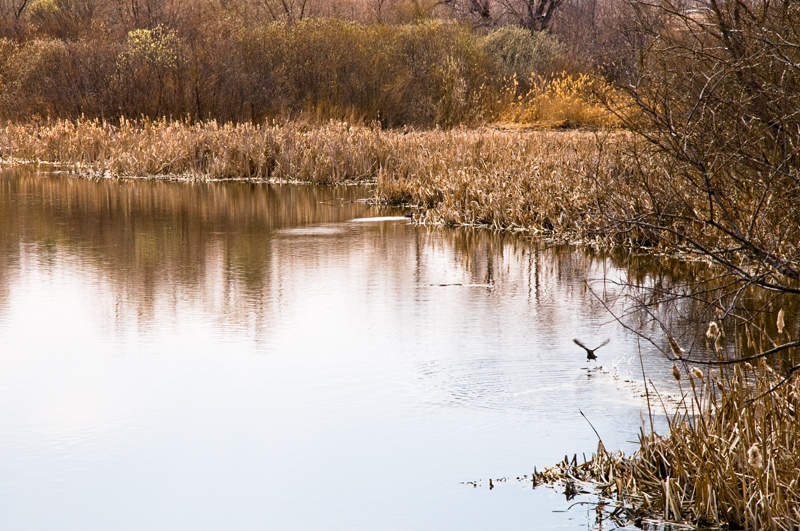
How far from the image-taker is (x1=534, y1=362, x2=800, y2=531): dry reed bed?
3.97m

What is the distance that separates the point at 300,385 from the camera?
6.09m

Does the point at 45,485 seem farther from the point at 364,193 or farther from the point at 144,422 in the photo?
Answer: the point at 364,193

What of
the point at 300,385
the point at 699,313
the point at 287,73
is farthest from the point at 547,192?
the point at 287,73

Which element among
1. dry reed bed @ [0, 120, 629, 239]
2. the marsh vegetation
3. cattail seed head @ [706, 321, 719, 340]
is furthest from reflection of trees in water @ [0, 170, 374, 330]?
cattail seed head @ [706, 321, 719, 340]

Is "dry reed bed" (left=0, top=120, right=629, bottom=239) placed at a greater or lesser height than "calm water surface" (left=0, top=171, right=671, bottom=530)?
greater

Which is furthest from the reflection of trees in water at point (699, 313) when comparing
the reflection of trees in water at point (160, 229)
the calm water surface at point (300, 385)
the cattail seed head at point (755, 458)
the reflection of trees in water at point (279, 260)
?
the reflection of trees in water at point (160, 229)

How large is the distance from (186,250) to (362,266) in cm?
207

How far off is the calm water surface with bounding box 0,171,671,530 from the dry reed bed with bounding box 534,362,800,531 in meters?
0.25

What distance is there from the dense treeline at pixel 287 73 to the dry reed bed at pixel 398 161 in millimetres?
1641

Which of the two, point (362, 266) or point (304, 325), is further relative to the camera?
point (362, 266)

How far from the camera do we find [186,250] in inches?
445

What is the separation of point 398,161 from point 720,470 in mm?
15032

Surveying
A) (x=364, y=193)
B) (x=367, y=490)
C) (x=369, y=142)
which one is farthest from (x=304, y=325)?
(x=369, y=142)

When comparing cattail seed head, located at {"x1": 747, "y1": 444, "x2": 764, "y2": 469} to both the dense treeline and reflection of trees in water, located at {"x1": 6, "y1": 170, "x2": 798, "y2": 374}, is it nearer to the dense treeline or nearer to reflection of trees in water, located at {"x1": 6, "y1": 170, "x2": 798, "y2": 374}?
reflection of trees in water, located at {"x1": 6, "y1": 170, "x2": 798, "y2": 374}
